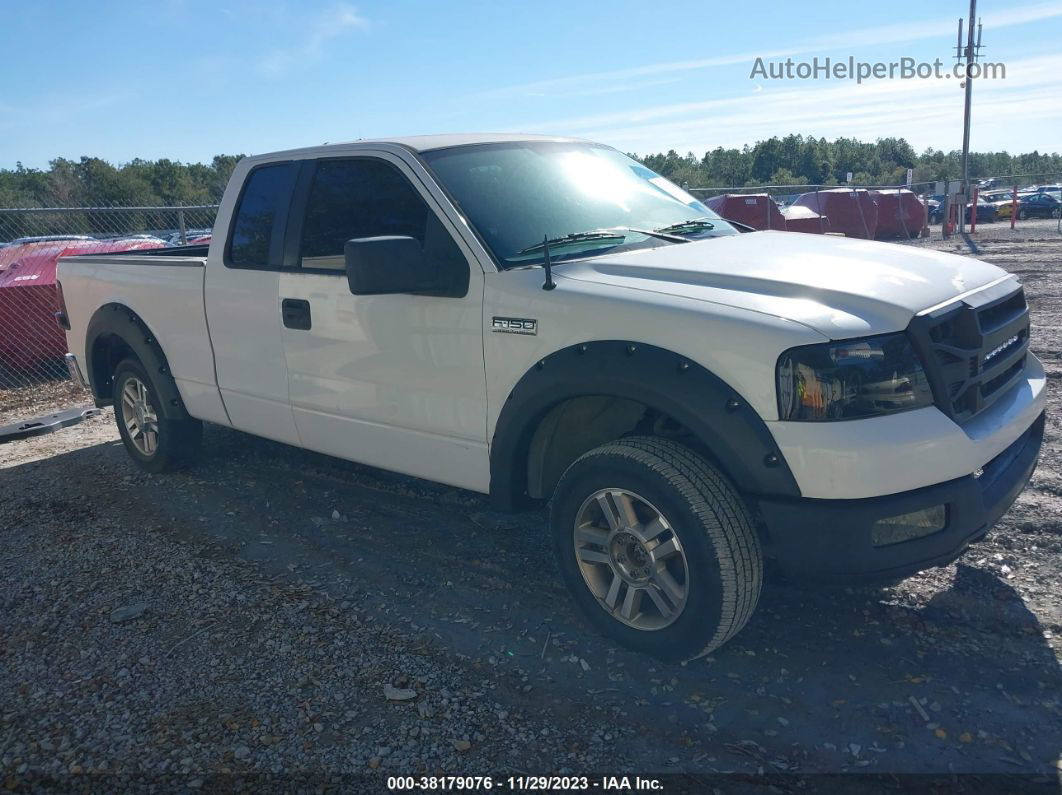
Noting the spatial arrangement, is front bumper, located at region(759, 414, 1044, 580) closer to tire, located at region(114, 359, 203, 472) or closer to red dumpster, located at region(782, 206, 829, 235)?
tire, located at region(114, 359, 203, 472)

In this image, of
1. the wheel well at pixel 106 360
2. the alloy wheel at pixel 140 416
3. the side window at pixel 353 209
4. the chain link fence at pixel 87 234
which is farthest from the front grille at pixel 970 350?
the chain link fence at pixel 87 234

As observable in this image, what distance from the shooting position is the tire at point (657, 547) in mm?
3068

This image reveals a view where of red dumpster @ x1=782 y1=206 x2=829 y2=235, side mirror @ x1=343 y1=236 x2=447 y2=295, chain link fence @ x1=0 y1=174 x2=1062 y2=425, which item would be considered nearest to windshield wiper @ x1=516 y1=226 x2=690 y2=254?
side mirror @ x1=343 y1=236 x2=447 y2=295

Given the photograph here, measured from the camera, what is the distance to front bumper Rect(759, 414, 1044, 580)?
2.87 m

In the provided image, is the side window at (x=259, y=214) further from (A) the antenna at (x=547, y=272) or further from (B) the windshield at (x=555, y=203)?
(A) the antenna at (x=547, y=272)

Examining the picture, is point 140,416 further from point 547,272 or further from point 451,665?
point 547,272

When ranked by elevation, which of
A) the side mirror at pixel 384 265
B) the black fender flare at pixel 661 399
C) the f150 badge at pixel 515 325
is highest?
the side mirror at pixel 384 265

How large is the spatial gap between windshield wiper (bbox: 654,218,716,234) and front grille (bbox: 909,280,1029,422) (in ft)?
4.56

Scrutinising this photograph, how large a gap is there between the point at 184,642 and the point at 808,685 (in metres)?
2.58

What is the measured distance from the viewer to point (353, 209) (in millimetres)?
4375

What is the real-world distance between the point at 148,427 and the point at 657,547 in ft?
13.7

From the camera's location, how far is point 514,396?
359 centimetres

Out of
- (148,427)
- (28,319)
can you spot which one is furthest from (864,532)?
(28,319)

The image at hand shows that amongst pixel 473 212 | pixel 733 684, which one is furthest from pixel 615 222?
pixel 733 684
